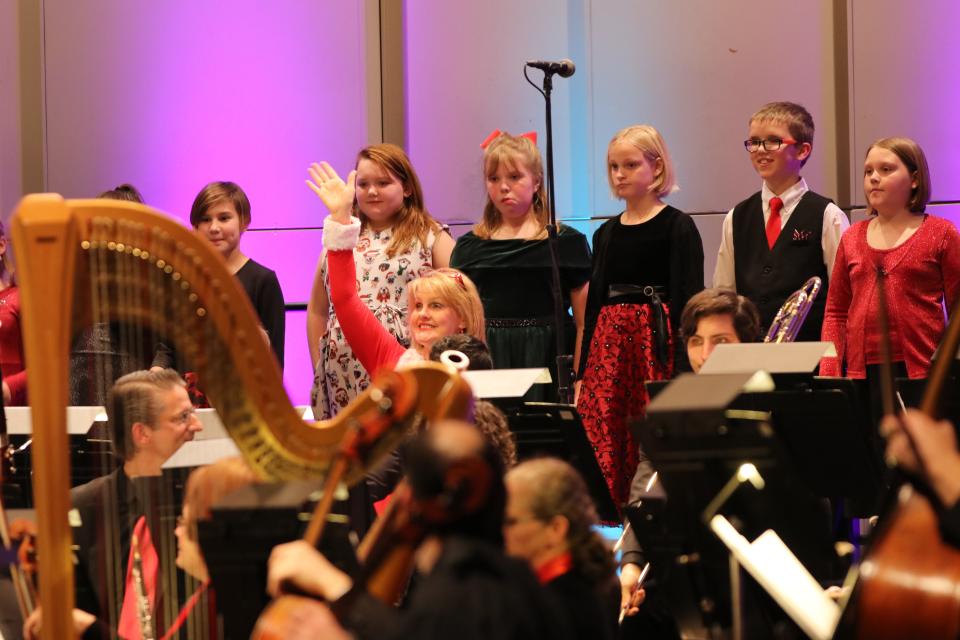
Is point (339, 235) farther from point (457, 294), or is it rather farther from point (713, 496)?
point (713, 496)

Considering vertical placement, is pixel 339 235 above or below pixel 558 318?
above

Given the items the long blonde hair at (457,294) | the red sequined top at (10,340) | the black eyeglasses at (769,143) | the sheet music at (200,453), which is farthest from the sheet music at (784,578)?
the red sequined top at (10,340)

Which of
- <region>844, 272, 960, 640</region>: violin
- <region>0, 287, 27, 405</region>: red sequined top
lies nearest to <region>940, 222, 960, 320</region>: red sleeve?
<region>844, 272, 960, 640</region>: violin

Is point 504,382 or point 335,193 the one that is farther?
point 335,193

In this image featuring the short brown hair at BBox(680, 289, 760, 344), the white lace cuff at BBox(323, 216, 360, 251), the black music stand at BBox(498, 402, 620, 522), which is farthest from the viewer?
the white lace cuff at BBox(323, 216, 360, 251)

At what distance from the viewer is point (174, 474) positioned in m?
2.49

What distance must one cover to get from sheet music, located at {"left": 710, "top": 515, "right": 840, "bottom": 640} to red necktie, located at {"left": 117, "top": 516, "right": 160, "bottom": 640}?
1.11 m

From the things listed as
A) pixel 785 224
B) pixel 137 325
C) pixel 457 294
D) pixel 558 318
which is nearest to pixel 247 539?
pixel 137 325

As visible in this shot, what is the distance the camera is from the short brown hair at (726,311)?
11.8 feet

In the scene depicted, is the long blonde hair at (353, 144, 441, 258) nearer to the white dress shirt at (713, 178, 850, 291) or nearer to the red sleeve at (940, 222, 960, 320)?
the white dress shirt at (713, 178, 850, 291)

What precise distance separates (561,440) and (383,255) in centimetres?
171

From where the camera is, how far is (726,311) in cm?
360

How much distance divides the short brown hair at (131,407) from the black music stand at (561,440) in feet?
2.65

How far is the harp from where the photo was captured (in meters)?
1.92
